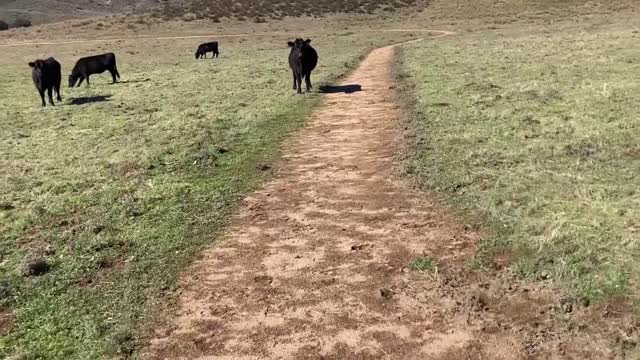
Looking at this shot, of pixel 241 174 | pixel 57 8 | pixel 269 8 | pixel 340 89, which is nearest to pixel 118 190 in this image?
pixel 241 174

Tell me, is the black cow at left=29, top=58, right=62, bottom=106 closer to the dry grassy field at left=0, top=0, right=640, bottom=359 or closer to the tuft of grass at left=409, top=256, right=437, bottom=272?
the dry grassy field at left=0, top=0, right=640, bottom=359

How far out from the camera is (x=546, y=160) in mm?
9141

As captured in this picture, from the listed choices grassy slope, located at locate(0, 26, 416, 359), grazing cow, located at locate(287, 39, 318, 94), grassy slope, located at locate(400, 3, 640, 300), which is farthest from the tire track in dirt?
grazing cow, located at locate(287, 39, 318, 94)

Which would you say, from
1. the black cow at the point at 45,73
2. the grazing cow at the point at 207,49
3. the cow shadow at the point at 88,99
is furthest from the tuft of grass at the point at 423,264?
the grazing cow at the point at 207,49

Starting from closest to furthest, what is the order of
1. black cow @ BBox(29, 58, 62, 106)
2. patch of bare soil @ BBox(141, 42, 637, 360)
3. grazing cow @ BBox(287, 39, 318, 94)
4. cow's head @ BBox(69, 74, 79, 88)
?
patch of bare soil @ BBox(141, 42, 637, 360), grazing cow @ BBox(287, 39, 318, 94), black cow @ BBox(29, 58, 62, 106), cow's head @ BBox(69, 74, 79, 88)

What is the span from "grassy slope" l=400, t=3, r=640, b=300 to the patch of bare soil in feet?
1.77

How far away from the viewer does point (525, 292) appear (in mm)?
5434

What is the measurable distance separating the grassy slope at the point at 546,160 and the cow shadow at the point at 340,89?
1.58 metres

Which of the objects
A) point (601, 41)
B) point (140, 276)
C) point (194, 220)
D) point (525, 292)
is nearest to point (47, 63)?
point (194, 220)

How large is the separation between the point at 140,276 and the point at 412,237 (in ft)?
10.5

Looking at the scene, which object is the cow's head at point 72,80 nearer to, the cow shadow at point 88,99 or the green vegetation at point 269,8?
the cow shadow at point 88,99

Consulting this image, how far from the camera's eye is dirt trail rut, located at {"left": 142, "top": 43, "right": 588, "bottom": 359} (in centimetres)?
496

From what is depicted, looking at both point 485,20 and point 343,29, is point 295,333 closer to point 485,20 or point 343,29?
point 343,29

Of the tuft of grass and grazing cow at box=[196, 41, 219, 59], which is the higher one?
grazing cow at box=[196, 41, 219, 59]
